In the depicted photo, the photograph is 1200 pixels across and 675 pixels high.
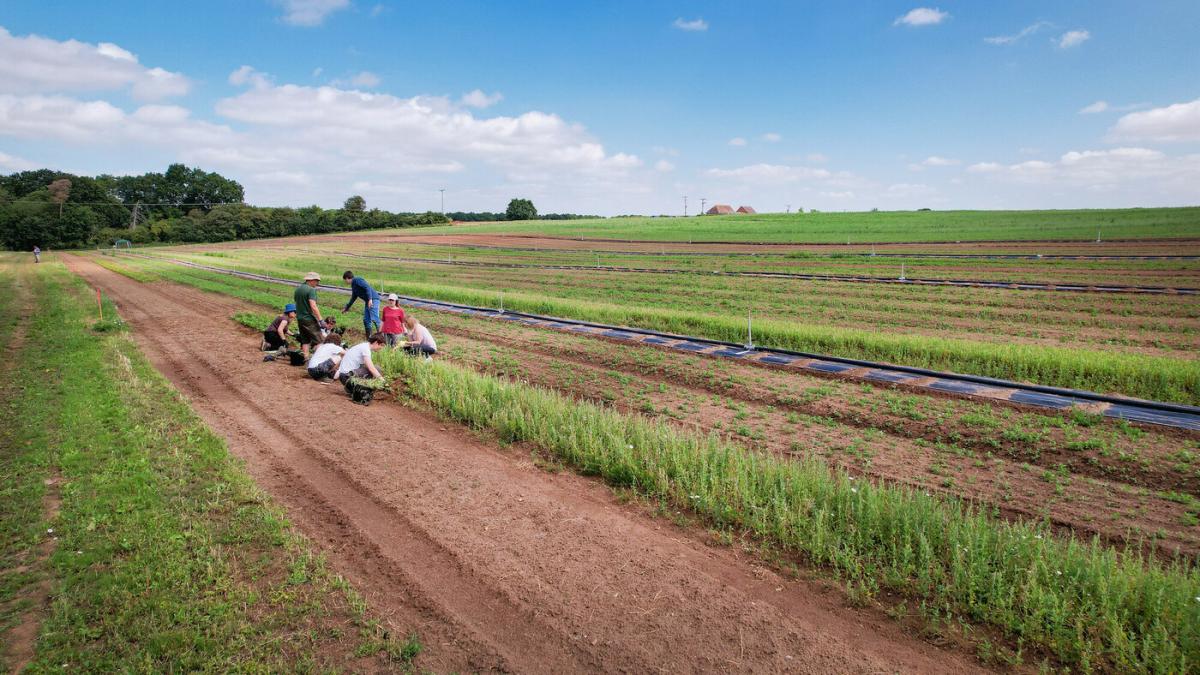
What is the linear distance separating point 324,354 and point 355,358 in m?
1.37

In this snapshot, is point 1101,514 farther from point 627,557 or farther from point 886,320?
point 886,320

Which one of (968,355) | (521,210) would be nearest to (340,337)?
(968,355)

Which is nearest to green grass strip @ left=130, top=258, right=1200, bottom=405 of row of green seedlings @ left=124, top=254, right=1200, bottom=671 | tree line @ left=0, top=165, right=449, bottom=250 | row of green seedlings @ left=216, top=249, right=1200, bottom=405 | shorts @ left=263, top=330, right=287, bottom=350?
row of green seedlings @ left=216, top=249, right=1200, bottom=405

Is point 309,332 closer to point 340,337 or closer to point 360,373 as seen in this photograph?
point 340,337

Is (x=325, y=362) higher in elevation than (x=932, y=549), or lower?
higher

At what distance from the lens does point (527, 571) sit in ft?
18.1

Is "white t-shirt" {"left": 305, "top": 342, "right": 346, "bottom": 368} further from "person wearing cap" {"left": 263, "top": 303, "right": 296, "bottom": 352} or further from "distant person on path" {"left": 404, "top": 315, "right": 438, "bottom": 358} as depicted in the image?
"person wearing cap" {"left": 263, "top": 303, "right": 296, "bottom": 352}

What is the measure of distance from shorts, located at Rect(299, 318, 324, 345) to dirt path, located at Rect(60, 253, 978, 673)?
4.62m

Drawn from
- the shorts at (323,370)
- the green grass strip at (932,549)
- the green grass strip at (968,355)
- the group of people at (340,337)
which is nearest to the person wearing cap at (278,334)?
the group of people at (340,337)

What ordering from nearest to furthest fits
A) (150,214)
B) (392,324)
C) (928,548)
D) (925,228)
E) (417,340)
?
(928,548)
(417,340)
(392,324)
(925,228)
(150,214)

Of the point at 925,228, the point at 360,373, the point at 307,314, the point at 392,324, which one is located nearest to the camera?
the point at 360,373

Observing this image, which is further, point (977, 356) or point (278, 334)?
point (278, 334)

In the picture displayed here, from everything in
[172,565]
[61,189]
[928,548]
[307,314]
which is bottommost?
[172,565]

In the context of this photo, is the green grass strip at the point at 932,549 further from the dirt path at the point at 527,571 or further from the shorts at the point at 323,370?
the shorts at the point at 323,370
